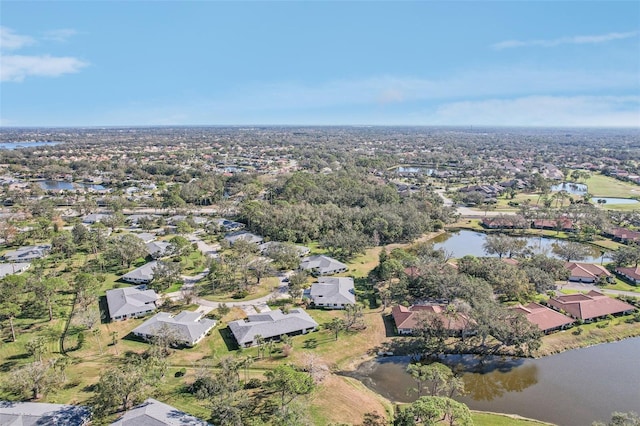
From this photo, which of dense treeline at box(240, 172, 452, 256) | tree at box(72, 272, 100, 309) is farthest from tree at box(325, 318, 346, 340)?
tree at box(72, 272, 100, 309)

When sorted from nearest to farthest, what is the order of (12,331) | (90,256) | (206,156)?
(12,331) → (90,256) → (206,156)

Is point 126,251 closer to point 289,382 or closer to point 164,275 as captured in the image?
point 164,275

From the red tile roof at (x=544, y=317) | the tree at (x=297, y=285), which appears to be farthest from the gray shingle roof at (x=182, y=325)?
the red tile roof at (x=544, y=317)

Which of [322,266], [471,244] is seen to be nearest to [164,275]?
[322,266]

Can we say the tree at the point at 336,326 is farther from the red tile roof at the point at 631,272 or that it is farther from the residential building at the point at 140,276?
the red tile roof at the point at 631,272

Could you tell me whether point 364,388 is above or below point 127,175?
below

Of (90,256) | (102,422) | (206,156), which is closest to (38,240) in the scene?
(90,256)

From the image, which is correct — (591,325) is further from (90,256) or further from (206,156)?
(206,156)
